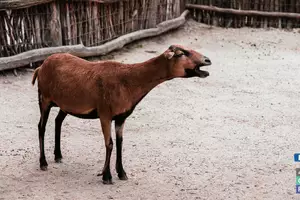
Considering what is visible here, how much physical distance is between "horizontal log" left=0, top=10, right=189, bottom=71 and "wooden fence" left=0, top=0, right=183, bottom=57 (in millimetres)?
202

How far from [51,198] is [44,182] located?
0.43m

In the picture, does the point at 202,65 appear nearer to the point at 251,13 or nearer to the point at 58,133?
the point at 58,133

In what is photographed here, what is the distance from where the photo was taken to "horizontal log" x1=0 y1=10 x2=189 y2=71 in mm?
9953

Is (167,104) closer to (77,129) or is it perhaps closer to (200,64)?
(77,129)

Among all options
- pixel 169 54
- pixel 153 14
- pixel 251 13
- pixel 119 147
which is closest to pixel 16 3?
pixel 153 14

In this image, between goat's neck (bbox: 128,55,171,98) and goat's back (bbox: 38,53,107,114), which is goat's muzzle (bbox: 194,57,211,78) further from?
goat's back (bbox: 38,53,107,114)

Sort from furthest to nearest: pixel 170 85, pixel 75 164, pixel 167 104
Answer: pixel 170 85, pixel 167 104, pixel 75 164

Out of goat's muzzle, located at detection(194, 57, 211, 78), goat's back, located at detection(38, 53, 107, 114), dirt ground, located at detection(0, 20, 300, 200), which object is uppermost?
goat's muzzle, located at detection(194, 57, 211, 78)

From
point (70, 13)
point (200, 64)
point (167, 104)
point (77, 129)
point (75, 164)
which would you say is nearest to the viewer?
point (200, 64)

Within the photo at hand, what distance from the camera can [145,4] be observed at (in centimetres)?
1269

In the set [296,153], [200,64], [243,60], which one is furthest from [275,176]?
[243,60]

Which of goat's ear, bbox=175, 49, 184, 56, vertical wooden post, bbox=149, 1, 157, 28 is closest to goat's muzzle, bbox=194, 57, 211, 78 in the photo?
goat's ear, bbox=175, 49, 184, 56

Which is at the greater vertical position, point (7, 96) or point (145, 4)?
point (145, 4)

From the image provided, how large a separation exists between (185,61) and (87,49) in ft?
18.7
